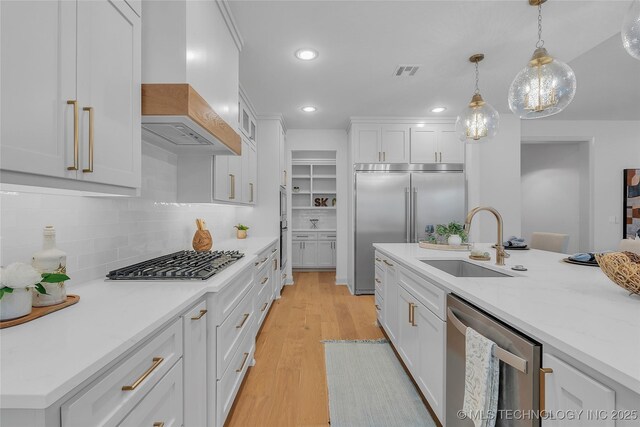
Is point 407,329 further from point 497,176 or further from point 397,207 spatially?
point 497,176

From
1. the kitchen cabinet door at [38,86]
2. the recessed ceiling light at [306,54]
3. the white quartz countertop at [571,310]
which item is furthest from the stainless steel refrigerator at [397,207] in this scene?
the kitchen cabinet door at [38,86]

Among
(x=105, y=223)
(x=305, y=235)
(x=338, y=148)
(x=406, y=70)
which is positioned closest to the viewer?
(x=105, y=223)

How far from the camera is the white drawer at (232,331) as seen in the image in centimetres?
148

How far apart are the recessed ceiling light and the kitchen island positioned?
2054 millimetres

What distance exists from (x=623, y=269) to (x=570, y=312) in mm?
325

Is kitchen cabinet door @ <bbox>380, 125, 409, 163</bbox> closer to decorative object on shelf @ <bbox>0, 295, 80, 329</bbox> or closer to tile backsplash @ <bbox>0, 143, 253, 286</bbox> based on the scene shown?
tile backsplash @ <bbox>0, 143, 253, 286</bbox>

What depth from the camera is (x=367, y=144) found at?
4449mm

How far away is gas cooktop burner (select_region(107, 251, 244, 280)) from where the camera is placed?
4.69 feet

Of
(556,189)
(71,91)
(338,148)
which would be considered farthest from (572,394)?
(556,189)

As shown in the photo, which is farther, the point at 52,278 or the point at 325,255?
the point at 325,255

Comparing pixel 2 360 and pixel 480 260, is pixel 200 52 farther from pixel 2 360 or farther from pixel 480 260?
pixel 480 260

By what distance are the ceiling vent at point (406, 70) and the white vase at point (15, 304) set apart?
3.10 metres

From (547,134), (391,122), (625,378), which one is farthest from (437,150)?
(625,378)

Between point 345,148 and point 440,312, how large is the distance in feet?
13.0
